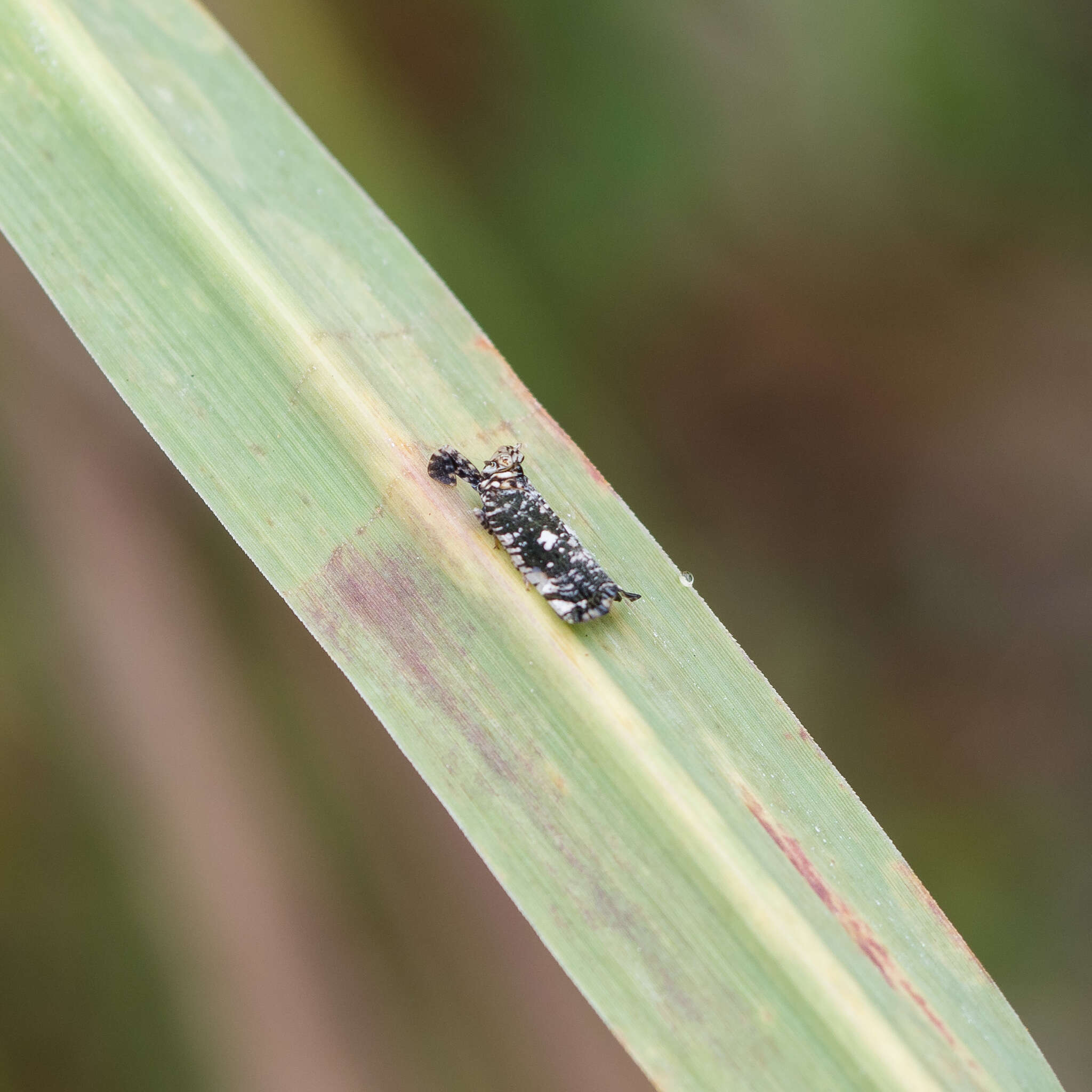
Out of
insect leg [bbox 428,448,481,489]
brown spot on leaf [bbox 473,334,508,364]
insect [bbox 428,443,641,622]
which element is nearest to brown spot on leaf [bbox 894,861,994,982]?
insect [bbox 428,443,641,622]

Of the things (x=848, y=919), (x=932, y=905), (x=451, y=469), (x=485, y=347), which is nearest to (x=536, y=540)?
(x=451, y=469)

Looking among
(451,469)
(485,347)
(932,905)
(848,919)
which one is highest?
(485,347)

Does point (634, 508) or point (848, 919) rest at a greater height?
point (634, 508)

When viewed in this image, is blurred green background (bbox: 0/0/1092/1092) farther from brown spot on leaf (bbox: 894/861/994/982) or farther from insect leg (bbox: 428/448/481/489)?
brown spot on leaf (bbox: 894/861/994/982)

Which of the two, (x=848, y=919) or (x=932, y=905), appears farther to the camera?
(x=932, y=905)

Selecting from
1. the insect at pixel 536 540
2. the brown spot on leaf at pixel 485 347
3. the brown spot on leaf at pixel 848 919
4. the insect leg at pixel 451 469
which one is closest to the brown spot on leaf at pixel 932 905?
the brown spot on leaf at pixel 848 919

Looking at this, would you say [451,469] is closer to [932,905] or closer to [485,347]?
[485,347]

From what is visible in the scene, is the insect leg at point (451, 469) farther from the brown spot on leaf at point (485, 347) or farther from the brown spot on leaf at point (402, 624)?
the brown spot on leaf at point (485, 347)
